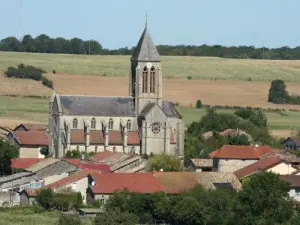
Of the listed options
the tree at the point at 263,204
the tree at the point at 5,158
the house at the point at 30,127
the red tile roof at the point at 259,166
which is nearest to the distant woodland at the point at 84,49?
the house at the point at 30,127

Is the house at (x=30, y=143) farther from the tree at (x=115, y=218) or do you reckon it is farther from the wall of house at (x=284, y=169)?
the tree at (x=115, y=218)

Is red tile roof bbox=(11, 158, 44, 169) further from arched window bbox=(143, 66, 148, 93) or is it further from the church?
arched window bbox=(143, 66, 148, 93)

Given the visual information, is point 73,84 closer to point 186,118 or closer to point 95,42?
point 186,118

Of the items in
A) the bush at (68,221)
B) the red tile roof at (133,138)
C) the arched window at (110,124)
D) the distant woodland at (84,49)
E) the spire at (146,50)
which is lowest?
the distant woodland at (84,49)

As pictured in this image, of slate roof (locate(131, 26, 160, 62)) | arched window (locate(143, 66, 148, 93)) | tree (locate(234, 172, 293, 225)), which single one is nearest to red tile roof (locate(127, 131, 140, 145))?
arched window (locate(143, 66, 148, 93))

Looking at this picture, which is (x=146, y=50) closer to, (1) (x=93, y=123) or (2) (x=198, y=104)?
(1) (x=93, y=123)

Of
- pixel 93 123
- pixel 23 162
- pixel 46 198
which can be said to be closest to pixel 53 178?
pixel 46 198
